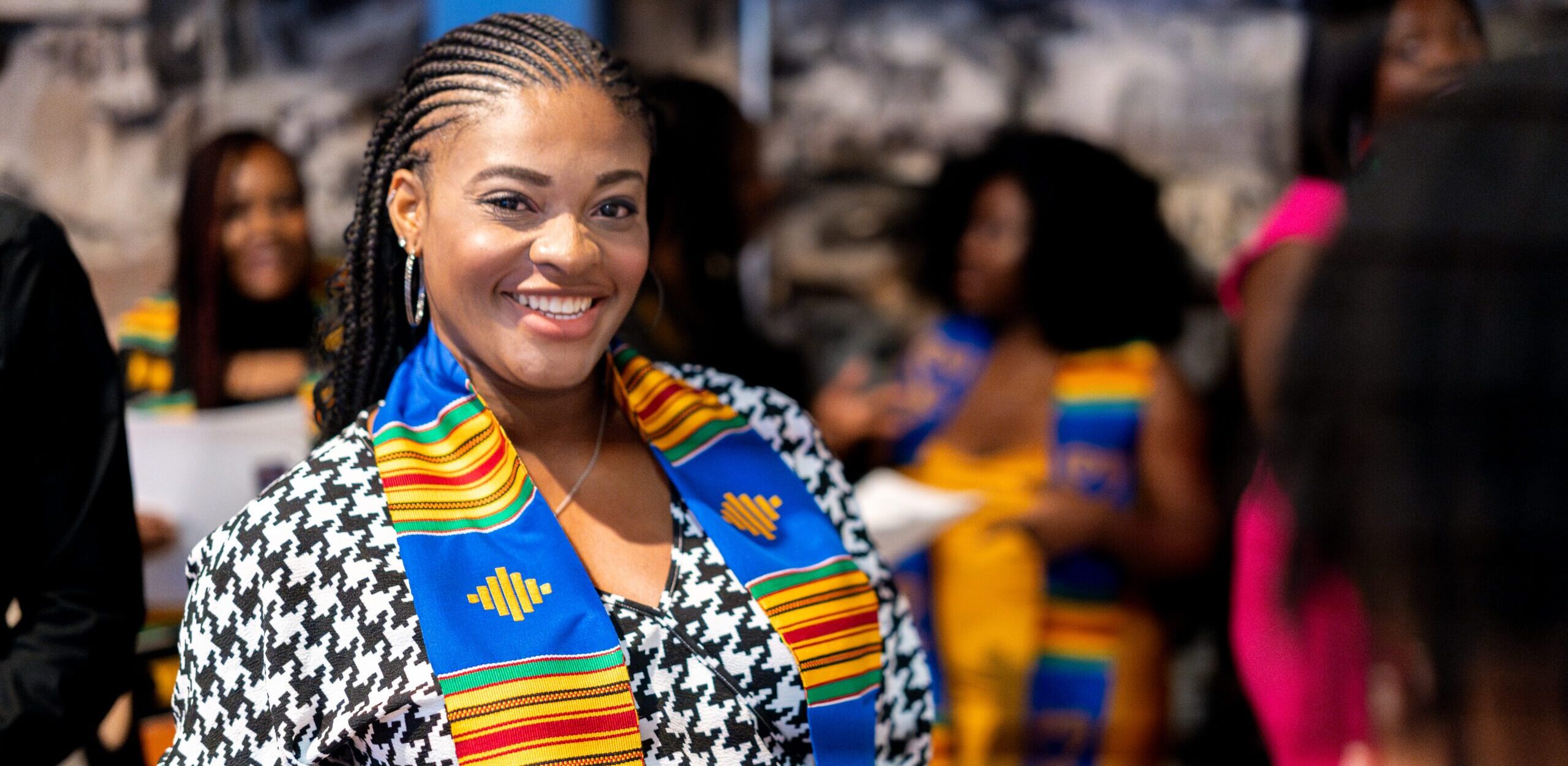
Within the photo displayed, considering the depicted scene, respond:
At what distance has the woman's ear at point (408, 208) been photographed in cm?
176

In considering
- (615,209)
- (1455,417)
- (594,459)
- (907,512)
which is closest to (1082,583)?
(907,512)

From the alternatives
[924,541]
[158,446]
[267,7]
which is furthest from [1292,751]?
[267,7]

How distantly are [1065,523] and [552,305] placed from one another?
62.9 inches

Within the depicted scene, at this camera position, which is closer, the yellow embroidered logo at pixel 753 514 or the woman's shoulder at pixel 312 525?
the woman's shoulder at pixel 312 525

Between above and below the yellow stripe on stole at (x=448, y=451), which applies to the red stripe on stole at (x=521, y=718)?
below

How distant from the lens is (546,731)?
1.53 metres

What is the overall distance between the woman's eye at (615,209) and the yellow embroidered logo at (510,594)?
0.47 m

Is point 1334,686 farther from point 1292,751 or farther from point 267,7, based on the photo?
point 267,7

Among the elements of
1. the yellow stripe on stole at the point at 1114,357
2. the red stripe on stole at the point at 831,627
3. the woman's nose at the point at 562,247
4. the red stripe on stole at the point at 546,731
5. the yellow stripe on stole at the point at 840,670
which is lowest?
the yellow stripe on stole at the point at 1114,357

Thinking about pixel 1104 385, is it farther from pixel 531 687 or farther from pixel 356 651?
pixel 356 651

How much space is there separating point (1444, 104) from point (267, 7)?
3304mm

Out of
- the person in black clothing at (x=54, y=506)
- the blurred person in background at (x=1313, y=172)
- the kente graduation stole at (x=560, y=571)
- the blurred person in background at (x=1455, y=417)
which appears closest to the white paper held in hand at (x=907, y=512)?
the blurred person in background at (x=1313, y=172)

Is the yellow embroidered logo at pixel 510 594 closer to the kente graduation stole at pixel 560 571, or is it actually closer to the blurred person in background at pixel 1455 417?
the kente graduation stole at pixel 560 571

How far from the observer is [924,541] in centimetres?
302
